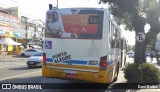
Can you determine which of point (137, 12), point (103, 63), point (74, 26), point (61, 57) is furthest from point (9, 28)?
point (103, 63)

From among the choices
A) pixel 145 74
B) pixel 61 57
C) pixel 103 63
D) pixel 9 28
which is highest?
pixel 9 28

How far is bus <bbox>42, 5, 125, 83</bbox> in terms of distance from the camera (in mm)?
11062

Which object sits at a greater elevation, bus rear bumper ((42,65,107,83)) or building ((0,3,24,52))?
building ((0,3,24,52))

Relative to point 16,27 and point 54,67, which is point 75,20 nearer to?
point 54,67

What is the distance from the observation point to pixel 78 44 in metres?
11.4

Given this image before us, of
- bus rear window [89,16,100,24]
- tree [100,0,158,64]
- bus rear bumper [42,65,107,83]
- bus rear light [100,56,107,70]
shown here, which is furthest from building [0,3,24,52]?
bus rear light [100,56,107,70]

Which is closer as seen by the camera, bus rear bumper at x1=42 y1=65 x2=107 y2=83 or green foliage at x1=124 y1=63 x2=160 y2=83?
bus rear bumper at x1=42 y1=65 x2=107 y2=83

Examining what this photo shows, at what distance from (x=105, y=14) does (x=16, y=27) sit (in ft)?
149

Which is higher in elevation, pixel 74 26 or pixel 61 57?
pixel 74 26

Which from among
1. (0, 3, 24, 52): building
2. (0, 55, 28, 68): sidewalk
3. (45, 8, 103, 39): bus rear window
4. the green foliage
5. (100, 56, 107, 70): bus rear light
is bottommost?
(0, 55, 28, 68): sidewalk

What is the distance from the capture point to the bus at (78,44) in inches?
436

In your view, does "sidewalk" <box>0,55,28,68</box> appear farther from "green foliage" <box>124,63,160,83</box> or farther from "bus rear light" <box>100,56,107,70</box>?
"bus rear light" <box>100,56,107,70</box>

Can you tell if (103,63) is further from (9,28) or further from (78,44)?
(9,28)

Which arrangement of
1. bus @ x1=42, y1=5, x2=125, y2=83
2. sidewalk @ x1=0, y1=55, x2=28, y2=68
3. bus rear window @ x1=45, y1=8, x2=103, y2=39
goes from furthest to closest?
sidewalk @ x1=0, y1=55, x2=28, y2=68 → bus rear window @ x1=45, y1=8, x2=103, y2=39 → bus @ x1=42, y1=5, x2=125, y2=83
